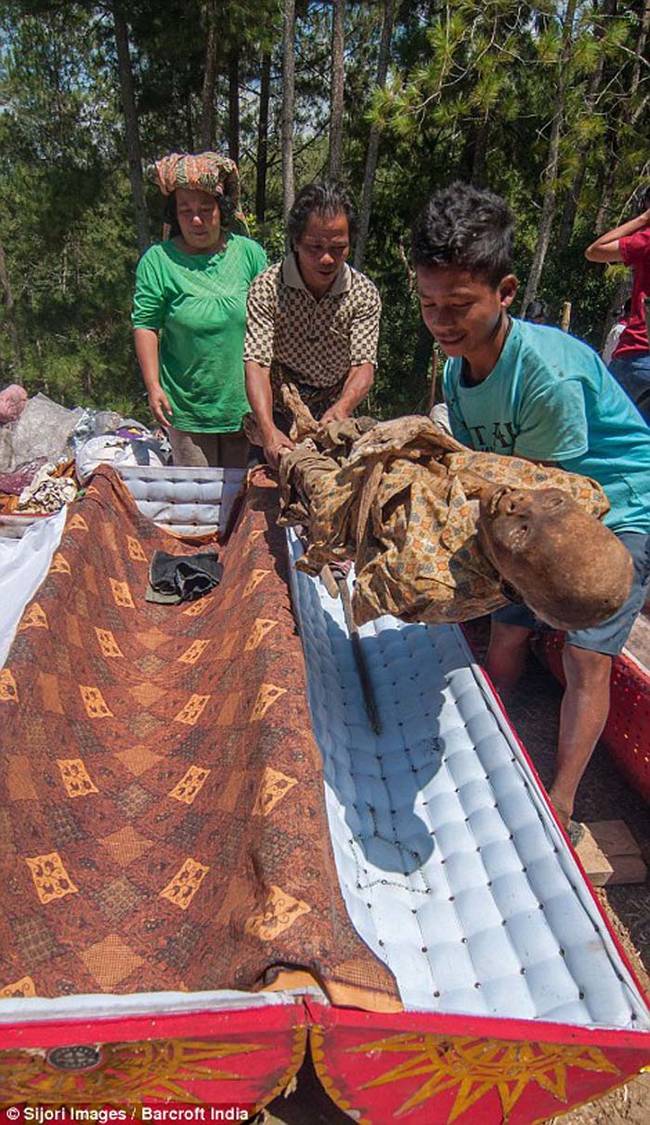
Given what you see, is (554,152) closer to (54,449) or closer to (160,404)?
(54,449)

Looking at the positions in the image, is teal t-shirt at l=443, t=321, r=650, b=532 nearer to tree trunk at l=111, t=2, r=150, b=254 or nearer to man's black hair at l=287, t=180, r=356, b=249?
man's black hair at l=287, t=180, r=356, b=249

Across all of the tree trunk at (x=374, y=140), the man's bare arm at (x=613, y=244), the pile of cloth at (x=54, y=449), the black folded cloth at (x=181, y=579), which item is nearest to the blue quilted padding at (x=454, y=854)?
the black folded cloth at (x=181, y=579)

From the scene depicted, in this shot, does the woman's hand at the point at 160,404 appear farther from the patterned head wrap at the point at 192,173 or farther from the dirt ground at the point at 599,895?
the dirt ground at the point at 599,895

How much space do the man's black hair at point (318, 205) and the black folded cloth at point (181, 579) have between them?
144 cm

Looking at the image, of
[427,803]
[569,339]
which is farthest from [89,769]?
[569,339]

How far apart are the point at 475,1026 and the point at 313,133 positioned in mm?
14210

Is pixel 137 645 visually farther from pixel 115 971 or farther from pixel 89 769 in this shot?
pixel 115 971

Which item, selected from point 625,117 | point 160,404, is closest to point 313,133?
point 625,117

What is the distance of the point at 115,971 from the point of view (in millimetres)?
1510

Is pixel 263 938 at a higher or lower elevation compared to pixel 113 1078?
higher

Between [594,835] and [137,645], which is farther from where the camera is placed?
[137,645]

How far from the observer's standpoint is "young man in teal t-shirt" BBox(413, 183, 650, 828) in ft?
5.01

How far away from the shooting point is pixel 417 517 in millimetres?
1501

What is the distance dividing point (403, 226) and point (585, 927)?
11326 mm
